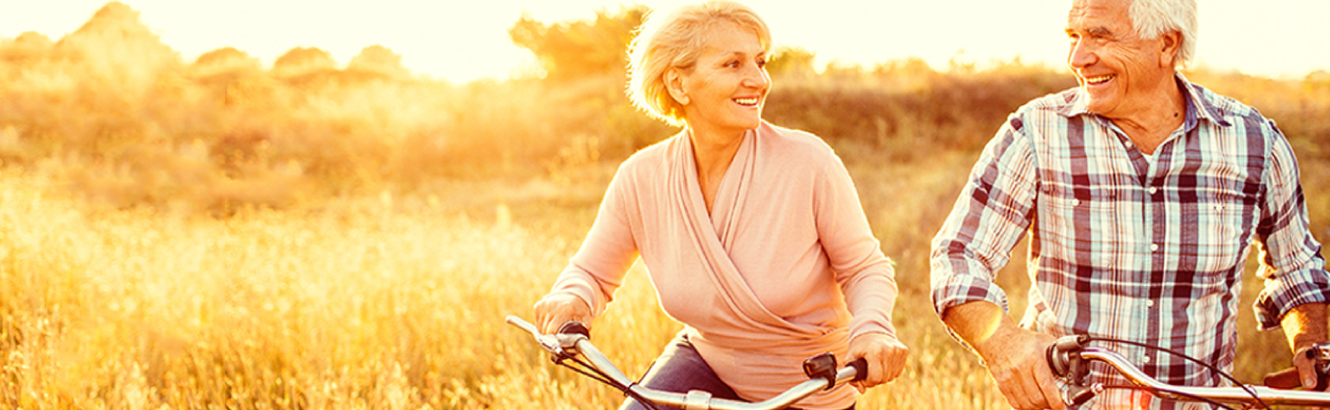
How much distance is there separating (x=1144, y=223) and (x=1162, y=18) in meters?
0.51

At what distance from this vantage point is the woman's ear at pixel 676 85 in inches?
101

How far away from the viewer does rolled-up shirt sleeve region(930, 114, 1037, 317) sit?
89.3 inches

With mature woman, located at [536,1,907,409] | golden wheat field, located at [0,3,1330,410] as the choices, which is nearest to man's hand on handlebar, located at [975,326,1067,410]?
mature woman, located at [536,1,907,409]

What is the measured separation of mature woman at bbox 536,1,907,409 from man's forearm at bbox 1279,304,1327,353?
1.00 m

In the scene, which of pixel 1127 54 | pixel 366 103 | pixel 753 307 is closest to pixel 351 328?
pixel 753 307

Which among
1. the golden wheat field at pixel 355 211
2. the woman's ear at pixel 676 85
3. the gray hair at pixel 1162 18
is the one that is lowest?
the golden wheat field at pixel 355 211

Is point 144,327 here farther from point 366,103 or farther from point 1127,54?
point 366,103

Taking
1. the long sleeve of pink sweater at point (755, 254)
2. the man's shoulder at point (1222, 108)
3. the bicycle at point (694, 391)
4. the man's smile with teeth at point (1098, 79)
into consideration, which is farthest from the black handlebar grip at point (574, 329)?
the man's shoulder at point (1222, 108)

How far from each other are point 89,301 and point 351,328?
174 centimetres

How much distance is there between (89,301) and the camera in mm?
5176

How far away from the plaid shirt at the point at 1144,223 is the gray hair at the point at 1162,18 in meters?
0.15

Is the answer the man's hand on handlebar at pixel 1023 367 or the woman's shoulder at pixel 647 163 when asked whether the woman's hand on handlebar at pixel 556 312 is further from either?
the man's hand on handlebar at pixel 1023 367

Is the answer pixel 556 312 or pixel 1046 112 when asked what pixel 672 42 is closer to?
pixel 556 312

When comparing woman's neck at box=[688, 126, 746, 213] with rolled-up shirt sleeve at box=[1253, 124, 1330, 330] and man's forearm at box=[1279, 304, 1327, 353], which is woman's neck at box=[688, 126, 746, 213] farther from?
man's forearm at box=[1279, 304, 1327, 353]
